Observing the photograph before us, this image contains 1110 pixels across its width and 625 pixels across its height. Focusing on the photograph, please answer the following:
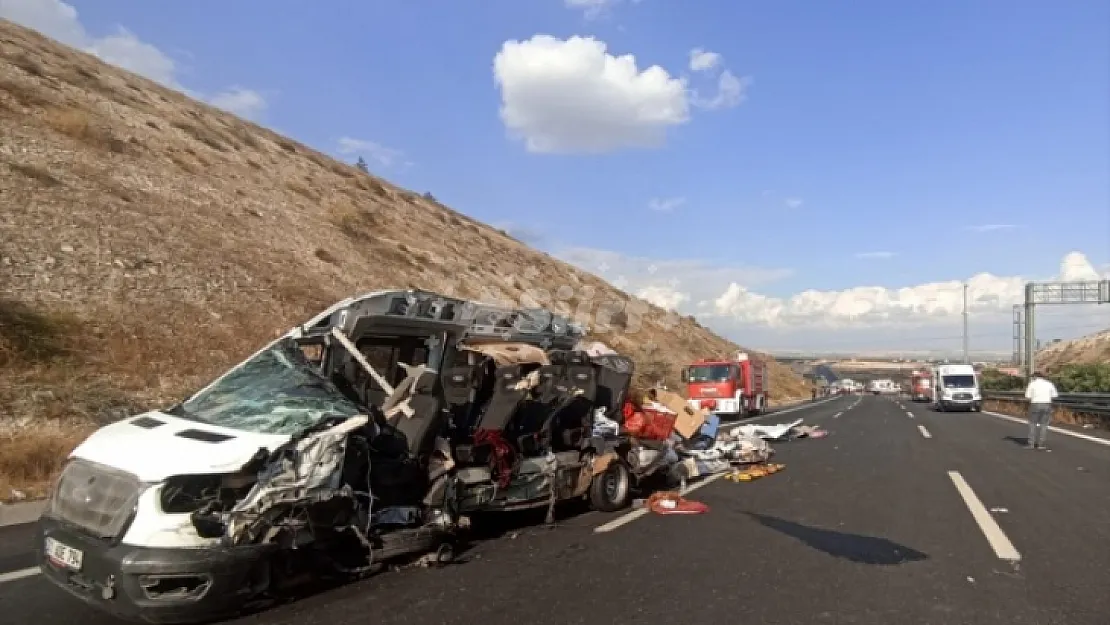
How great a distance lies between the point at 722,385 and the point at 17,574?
26.2m

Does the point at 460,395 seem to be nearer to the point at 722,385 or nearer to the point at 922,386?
the point at 722,385

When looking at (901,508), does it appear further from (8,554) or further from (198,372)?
(198,372)

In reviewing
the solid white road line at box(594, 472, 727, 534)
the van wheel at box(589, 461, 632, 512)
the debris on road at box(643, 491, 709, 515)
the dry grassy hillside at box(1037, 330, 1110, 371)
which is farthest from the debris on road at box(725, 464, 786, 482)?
the dry grassy hillside at box(1037, 330, 1110, 371)

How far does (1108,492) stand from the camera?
1079 centimetres

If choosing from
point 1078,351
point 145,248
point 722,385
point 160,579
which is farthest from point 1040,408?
point 1078,351

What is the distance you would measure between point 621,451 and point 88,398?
10190 mm

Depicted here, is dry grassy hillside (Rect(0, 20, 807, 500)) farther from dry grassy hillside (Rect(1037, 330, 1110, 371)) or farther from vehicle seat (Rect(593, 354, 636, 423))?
dry grassy hillside (Rect(1037, 330, 1110, 371))

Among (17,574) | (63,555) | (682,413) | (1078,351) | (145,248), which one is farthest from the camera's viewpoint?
(1078,351)

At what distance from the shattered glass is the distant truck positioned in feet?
78.7

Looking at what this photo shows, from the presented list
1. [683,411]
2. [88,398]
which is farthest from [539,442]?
[88,398]

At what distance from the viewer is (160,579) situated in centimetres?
466

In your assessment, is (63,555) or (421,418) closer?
(63,555)

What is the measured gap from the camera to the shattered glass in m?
5.75

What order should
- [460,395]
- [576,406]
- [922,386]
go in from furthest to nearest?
1. [922,386]
2. [576,406]
3. [460,395]
